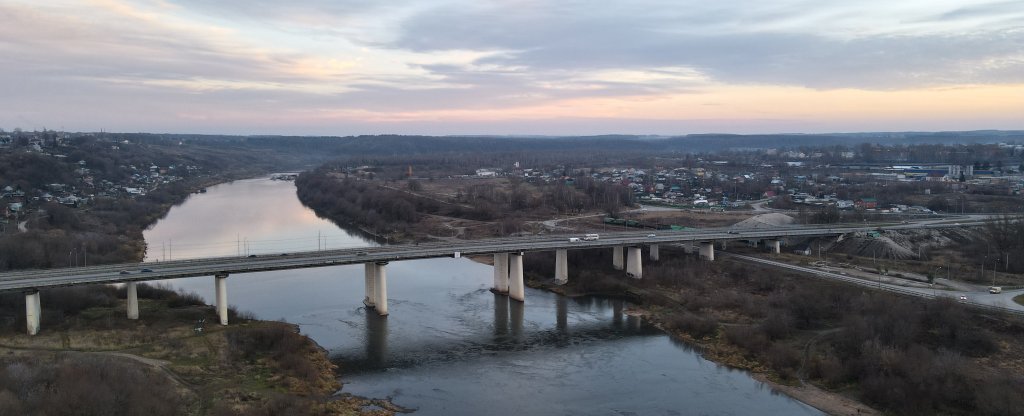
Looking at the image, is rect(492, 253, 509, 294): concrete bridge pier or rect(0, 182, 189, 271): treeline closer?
rect(0, 182, 189, 271): treeline

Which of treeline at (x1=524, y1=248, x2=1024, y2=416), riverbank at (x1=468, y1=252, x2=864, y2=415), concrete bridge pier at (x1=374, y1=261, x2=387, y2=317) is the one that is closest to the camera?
treeline at (x1=524, y1=248, x2=1024, y2=416)

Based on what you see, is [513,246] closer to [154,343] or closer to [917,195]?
[154,343]

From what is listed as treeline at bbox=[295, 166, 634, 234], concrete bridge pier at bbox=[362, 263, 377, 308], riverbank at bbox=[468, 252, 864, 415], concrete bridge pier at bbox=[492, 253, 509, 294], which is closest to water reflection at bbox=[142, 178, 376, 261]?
treeline at bbox=[295, 166, 634, 234]

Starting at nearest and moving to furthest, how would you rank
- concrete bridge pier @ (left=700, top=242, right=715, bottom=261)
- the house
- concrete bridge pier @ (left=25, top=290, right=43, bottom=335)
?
1. concrete bridge pier @ (left=25, top=290, right=43, bottom=335)
2. concrete bridge pier @ (left=700, top=242, right=715, bottom=261)
3. the house

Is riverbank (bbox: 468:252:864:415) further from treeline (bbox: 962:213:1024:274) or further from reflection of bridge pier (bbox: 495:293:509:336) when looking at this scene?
treeline (bbox: 962:213:1024:274)

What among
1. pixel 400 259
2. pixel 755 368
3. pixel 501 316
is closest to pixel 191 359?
pixel 400 259

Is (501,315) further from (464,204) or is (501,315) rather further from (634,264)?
(464,204)

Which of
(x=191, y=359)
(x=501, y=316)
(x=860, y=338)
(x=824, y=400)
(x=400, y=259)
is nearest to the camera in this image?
(x=824, y=400)
